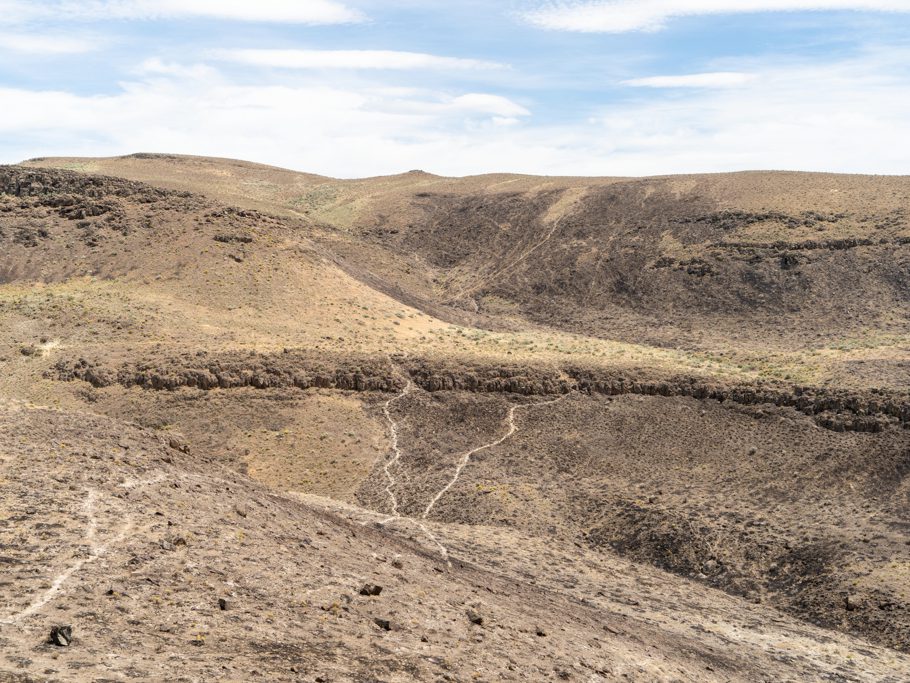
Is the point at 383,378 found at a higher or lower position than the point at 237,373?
lower

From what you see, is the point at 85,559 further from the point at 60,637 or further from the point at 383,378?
the point at 383,378

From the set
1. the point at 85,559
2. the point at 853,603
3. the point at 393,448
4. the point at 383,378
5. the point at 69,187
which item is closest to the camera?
the point at 85,559

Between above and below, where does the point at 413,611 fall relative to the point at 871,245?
below

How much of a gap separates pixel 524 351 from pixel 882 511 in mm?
13905

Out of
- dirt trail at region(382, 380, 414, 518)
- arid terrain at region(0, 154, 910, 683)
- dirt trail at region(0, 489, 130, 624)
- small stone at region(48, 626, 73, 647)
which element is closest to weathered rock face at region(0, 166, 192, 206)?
arid terrain at region(0, 154, 910, 683)

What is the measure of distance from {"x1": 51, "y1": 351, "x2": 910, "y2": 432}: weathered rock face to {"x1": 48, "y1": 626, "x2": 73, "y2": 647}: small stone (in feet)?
57.9

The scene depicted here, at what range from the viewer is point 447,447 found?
80.8ft

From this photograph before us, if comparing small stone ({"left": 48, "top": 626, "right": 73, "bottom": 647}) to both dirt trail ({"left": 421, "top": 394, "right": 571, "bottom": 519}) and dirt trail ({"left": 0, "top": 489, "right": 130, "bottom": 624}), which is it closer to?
dirt trail ({"left": 0, "top": 489, "right": 130, "bottom": 624})

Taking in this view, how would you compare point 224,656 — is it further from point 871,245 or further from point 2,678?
point 871,245

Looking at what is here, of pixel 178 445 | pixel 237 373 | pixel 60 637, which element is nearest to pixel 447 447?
pixel 237 373

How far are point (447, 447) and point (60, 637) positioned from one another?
645 inches

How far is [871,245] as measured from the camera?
160 ft

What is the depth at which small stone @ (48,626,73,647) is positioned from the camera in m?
8.67

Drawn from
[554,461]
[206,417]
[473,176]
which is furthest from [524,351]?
[473,176]
